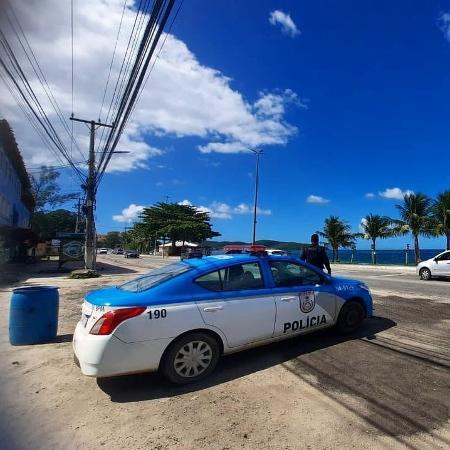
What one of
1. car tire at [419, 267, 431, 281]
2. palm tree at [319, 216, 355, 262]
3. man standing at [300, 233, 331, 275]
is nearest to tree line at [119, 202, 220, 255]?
palm tree at [319, 216, 355, 262]

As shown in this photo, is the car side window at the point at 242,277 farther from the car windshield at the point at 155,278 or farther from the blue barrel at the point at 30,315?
the blue barrel at the point at 30,315

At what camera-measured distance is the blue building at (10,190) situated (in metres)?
26.7

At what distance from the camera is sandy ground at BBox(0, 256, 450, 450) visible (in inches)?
145

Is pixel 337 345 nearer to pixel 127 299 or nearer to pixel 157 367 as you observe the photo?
pixel 157 367

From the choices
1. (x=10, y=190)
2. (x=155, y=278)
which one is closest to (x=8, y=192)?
(x=10, y=190)

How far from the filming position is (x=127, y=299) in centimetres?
475

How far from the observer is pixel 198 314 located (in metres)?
4.97

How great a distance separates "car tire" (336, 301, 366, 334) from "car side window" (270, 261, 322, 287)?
0.75 meters

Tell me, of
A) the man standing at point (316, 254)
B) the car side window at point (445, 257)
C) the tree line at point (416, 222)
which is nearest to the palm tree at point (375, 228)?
the tree line at point (416, 222)

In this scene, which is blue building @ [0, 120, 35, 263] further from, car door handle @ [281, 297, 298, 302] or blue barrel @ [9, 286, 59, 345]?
car door handle @ [281, 297, 298, 302]

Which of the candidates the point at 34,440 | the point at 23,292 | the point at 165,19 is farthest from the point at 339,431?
the point at 165,19

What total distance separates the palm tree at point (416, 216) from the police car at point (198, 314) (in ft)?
119

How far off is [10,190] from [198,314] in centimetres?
3132

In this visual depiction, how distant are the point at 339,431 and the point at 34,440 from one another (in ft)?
9.16
